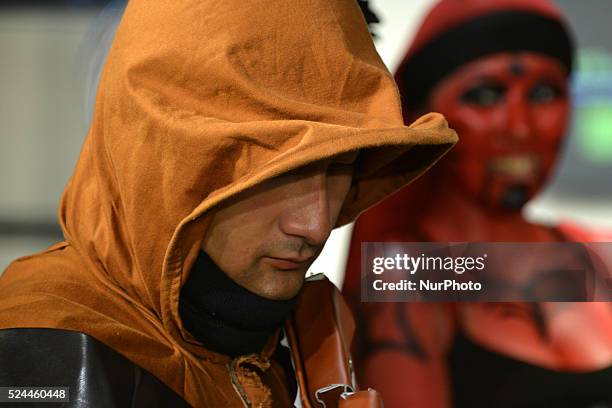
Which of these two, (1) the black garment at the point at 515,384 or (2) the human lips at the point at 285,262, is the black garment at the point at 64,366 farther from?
(1) the black garment at the point at 515,384

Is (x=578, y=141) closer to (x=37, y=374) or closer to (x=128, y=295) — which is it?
(x=128, y=295)

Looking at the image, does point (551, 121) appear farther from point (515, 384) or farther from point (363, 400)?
point (363, 400)

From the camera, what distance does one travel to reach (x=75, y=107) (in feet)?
4.33

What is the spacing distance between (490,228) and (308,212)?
1.44 ft

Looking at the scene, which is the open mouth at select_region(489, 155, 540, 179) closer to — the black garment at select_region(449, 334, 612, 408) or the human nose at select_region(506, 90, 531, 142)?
the human nose at select_region(506, 90, 531, 142)

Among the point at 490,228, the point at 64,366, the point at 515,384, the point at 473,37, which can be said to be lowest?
the point at 515,384

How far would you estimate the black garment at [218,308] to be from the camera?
89 cm

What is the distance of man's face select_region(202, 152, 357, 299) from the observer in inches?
34.7

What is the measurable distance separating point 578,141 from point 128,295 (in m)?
0.67

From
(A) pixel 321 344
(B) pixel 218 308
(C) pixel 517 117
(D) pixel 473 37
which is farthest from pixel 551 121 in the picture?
(B) pixel 218 308

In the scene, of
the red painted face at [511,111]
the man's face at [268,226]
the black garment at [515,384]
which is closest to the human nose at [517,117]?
the red painted face at [511,111]

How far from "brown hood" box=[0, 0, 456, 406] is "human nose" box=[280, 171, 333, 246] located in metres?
0.07

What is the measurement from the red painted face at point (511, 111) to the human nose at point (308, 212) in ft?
1.33

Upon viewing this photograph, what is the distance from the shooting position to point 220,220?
2.91 feet
